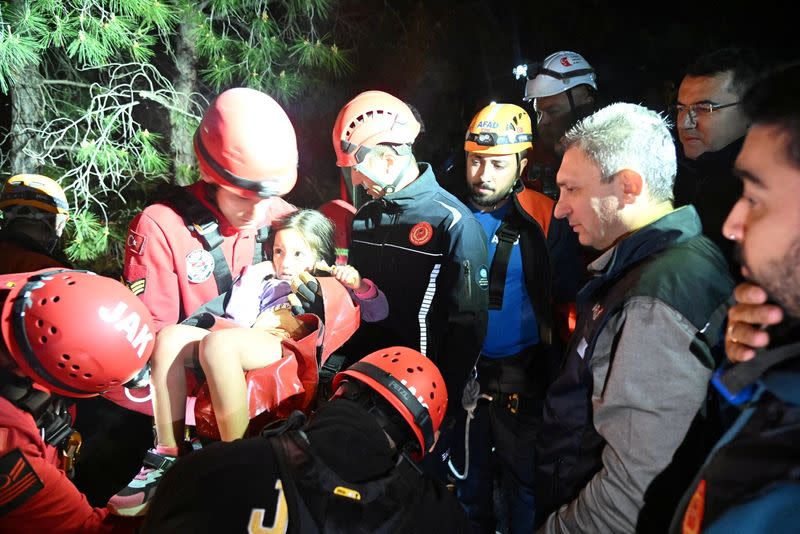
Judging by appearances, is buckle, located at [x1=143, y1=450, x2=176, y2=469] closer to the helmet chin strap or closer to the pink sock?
the pink sock

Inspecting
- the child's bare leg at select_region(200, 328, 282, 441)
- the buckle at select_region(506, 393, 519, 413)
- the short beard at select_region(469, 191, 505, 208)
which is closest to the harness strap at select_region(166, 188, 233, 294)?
the child's bare leg at select_region(200, 328, 282, 441)

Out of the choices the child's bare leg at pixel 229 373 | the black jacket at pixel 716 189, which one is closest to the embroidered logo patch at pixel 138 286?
the child's bare leg at pixel 229 373

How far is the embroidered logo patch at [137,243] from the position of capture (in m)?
2.50

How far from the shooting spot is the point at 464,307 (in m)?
2.85

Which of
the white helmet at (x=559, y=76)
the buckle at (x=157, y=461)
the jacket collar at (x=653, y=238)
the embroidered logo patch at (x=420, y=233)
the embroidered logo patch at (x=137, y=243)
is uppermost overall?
the white helmet at (x=559, y=76)

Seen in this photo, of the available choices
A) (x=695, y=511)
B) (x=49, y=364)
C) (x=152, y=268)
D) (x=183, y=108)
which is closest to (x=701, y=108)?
(x=695, y=511)

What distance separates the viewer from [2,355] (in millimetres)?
1985

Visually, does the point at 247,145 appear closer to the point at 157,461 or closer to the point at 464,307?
the point at 464,307

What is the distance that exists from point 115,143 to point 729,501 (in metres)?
5.53

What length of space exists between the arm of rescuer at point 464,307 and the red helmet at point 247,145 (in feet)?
3.67

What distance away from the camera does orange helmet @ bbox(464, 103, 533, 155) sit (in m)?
3.39

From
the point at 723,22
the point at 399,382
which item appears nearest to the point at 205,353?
the point at 399,382

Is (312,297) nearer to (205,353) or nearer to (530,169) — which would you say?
(205,353)

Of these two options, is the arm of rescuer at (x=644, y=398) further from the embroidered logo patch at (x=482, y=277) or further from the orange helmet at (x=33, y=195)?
the orange helmet at (x=33, y=195)
